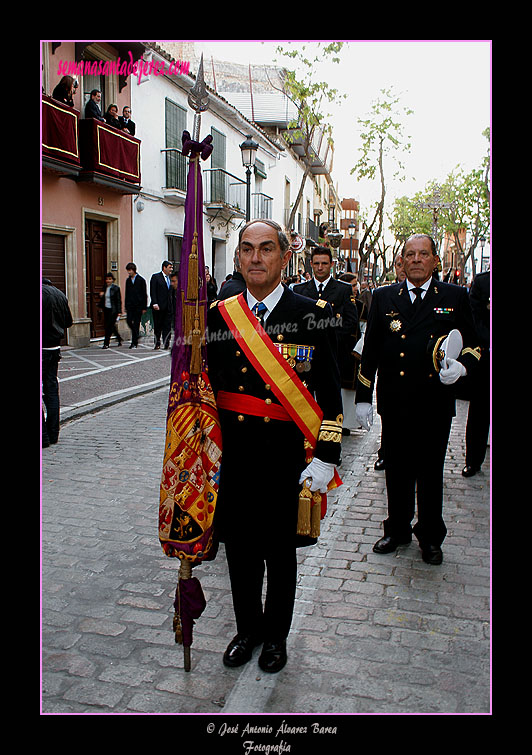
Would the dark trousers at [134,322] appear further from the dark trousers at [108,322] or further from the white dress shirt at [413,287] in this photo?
the white dress shirt at [413,287]

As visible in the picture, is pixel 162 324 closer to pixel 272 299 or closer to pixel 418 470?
pixel 418 470

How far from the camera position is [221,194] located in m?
24.6

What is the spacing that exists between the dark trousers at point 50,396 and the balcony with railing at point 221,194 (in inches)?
663

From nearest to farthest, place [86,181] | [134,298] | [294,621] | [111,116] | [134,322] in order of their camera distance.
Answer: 1. [294,621]
2. [86,181]
3. [111,116]
4. [134,298]
5. [134,322]

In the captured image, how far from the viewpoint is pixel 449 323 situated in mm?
4113

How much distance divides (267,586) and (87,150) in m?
14.6

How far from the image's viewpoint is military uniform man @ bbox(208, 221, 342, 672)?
2793mm

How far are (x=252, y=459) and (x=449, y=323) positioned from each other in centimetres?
193

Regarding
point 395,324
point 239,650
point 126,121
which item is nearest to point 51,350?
point 395,324

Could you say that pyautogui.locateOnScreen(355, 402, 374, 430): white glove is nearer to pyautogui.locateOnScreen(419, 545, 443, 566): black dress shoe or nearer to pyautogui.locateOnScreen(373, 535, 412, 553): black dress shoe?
pyautogui.locateOnScreen(373, 535, 412, 553): black dress shoe

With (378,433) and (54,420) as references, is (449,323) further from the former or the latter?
(54,420)

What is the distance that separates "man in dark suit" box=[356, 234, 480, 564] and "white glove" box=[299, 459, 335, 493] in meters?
1.45

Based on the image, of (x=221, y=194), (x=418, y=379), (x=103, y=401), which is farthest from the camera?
(x=221, y=194)
